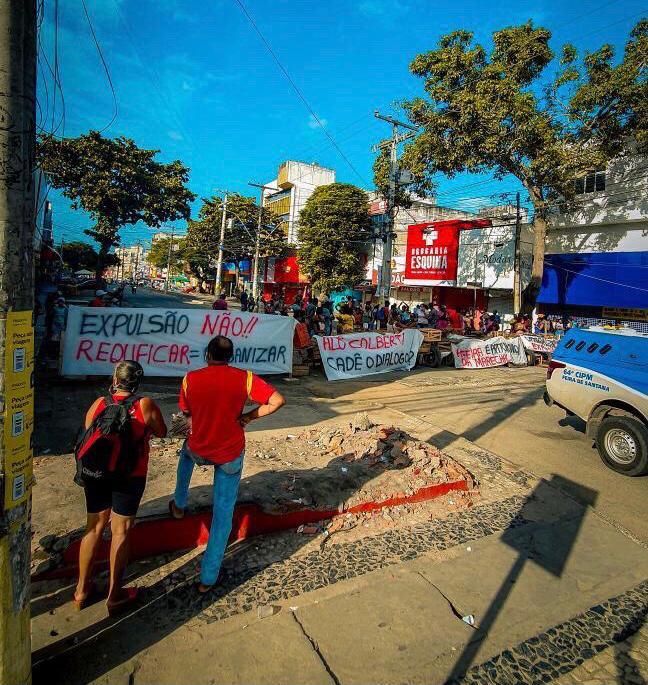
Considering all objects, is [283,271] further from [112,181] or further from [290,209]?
[112,181]

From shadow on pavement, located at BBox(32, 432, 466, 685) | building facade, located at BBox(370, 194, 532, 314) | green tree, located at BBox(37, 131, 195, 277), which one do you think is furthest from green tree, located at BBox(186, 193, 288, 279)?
shadow on pavement, located at BBox(32, 432, 466, 685)

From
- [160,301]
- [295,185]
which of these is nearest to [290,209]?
[295,185]

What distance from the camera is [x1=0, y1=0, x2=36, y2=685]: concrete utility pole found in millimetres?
1896

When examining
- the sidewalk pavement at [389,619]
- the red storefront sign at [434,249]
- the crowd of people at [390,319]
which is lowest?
the sidewalk pavement at [389,619]

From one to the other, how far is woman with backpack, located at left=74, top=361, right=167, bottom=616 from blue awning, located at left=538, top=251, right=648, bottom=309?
66.6ft

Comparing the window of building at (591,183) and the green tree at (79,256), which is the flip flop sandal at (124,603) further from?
the green tree at (79,256)

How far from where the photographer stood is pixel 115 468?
268 centimetres

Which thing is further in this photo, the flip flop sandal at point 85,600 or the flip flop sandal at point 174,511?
the flip flop sandal at point 174,511

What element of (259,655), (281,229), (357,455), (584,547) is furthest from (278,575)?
(281,229)

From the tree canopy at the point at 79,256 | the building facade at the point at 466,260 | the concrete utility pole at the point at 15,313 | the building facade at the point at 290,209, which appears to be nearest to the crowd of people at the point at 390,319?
the building facade at the point at 466,260

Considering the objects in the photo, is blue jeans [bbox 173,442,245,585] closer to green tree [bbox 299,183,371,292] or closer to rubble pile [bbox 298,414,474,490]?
rubble pile [bbox 298,414,474,490]

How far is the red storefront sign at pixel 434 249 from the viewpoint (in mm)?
25656

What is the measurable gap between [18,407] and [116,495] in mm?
1077

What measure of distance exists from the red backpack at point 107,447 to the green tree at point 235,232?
42.0 metres
